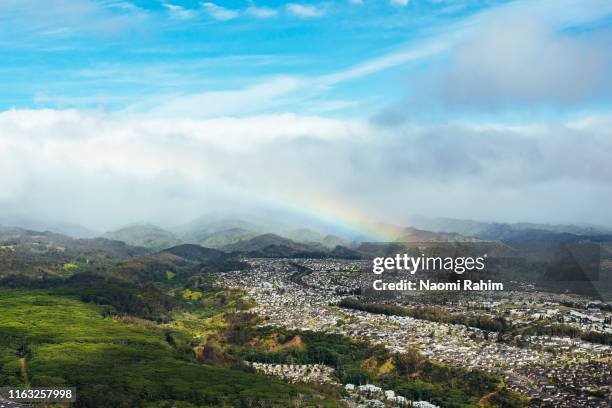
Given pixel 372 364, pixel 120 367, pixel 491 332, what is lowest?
pixel 120 367

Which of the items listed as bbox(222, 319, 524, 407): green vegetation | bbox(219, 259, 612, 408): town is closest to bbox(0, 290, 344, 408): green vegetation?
bbox(222, 319, 524, 407): green vegetation

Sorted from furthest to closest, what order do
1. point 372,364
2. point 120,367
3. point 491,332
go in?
1. point 491,332
2. point 372,364
3. point 120,367

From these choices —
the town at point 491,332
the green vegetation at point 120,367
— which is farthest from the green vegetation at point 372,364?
the green vegetation at point 120,367

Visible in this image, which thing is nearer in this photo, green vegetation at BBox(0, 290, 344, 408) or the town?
green vegetation at BBox(0, 290, 344, 408)

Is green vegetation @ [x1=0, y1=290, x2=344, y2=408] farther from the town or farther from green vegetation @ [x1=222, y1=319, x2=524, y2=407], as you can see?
the town

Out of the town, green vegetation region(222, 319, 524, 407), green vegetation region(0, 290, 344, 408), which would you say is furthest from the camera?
green vegetation region(222, 319, 524, 407)

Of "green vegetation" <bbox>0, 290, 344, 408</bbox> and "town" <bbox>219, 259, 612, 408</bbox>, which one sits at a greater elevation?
"town" <bbox>219, 259, 612, 408</bbox>

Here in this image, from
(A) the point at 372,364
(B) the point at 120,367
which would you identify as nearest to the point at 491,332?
(A) the point at 372,364

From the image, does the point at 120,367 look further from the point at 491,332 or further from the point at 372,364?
the point at 491,332

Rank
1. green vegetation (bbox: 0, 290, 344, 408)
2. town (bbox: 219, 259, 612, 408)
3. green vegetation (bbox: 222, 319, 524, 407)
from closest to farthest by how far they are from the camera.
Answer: green vegetation (bbox: 0, 290, 344, 408) < town (bbox: 219, 259, 612, 408) < green vegetation (bbox: 222, 319, 524, 407)

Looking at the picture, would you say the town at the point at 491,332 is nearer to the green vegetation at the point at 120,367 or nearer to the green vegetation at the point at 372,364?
the green vegetation at the point at 372,364

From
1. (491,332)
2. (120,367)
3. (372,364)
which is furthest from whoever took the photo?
(491,332)

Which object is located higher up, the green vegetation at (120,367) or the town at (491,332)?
the town at (491,332)
